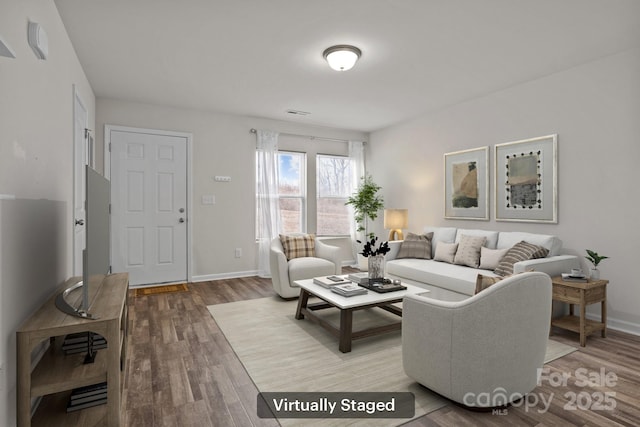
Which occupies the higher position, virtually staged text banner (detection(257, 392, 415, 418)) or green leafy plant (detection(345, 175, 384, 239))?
green leafy plant (detection(345, 175, 384, 239))

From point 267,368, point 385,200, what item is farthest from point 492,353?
point 385,200

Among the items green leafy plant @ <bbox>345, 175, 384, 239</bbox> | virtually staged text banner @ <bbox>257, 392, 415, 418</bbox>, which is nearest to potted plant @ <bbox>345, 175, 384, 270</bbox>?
green leafy plant @ <bbox>345, 175, 384, 239</bbox>

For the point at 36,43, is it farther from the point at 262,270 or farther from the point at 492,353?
the point at 262,270

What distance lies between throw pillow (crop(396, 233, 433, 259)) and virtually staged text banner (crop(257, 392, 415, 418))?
264 centimetres

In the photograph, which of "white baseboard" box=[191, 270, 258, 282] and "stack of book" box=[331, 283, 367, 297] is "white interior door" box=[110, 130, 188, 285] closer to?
"white baseboard" box=[191, 270, 258, 282]

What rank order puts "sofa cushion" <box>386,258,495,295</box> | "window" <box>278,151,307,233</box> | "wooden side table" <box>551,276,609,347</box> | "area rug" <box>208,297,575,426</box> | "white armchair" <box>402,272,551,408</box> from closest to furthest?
"white armchair" <box>402,272,551,408</box> → "area rug" <box>208,297,575,426</box> → "wooden side table" <box>551,276,609,347</box> → "sofa cushion" <box>386,258,495,295</box> → "window" <box>278,151,307,233</box>

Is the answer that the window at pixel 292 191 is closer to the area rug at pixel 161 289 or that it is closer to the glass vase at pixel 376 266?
the area rug at pixel 161 289

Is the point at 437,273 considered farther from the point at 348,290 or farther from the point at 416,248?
the point at 348,290

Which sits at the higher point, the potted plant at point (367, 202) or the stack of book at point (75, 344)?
the potted plant at point (367, 202)

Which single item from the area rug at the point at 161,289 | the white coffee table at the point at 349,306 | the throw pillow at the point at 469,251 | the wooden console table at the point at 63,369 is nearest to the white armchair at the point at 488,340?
the white coffee table at the point at 349,306

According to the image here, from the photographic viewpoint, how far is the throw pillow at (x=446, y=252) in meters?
4.24

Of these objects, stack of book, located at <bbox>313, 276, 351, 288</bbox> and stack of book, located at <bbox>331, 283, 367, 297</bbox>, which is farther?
stack of book, located at <bbox>313, 276, 351, 288</bbox>

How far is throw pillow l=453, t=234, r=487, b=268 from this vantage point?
3.93 meters

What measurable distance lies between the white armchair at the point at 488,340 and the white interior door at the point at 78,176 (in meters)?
3.06
